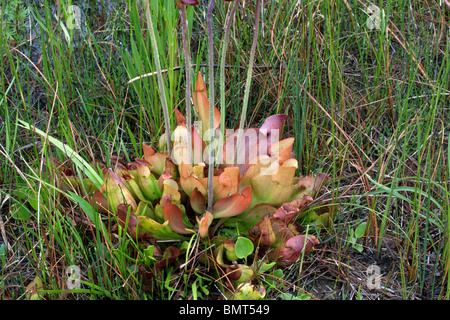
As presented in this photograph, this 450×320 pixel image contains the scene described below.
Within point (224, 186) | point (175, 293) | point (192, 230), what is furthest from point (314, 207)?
point (175, 293)

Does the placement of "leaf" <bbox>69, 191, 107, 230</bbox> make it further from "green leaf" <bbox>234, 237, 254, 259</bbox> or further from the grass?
"green leaf" <bbox>234, 237, 254, 259</bbox>

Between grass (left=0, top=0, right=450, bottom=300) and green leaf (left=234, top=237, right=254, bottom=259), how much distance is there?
0.41ft

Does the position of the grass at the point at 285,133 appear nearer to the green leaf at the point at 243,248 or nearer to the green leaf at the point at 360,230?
the green leaf at the point at 360,230

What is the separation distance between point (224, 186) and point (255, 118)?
674mm

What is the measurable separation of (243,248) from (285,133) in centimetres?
69

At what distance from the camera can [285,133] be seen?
6.14ft

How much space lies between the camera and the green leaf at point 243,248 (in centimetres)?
134

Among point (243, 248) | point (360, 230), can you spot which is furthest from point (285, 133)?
point (243, 248)

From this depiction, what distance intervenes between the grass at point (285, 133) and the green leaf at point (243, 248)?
0.12m

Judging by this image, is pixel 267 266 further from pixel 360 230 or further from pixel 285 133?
pixel 285 133

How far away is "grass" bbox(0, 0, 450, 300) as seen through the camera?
4.40 ft

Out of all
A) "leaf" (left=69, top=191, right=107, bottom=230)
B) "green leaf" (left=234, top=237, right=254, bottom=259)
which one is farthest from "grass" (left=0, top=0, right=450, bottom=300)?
"green leaf" (left=234, top=237, right=254, bottom=259)
